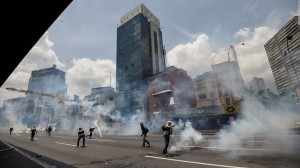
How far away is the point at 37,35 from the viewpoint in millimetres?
6027

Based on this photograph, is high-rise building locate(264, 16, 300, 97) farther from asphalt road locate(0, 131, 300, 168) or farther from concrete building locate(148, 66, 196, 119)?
concrete building locate(148, 66, 196, 119)

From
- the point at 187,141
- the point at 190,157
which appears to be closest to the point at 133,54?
the point at 187,141

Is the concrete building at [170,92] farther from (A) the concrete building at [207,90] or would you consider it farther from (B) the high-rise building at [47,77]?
(B) the high-rise building at [47,77]

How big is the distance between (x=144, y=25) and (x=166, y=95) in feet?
191

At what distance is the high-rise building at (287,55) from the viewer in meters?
14.8

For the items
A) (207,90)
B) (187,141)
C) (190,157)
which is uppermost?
(207,90)

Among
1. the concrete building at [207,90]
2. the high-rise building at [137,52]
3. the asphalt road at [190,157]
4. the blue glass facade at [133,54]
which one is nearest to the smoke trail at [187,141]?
the asphalt road at [190,157]

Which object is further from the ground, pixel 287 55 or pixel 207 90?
pixel 207 90

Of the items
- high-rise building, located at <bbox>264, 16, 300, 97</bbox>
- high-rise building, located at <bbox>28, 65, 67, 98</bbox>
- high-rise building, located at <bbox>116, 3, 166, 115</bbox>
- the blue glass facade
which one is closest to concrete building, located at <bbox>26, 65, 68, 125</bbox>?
high-rise building, located at <bbox>28, 65, 67, 98</bbox>

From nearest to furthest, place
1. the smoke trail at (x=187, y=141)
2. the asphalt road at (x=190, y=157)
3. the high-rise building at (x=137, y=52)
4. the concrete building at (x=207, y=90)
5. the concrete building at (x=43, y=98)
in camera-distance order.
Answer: the asphalt road at (x=190, y=157)
the smoke trail at (x=187, y=141)
the concrete building at (x=207, y=90)
the high-rise building at (x=137, y=52)
the concrete building at (x=43, y=98)

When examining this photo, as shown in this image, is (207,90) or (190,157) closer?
(190,157)

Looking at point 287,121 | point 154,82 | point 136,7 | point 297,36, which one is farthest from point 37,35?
point 136,7

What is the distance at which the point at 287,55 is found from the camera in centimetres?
1545

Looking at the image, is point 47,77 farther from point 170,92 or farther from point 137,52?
point 170,92
